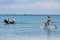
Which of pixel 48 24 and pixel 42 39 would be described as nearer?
pixel 42 39

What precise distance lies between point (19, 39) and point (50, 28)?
926 centimetres

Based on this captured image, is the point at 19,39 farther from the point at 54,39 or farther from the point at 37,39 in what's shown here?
the point at 54,39

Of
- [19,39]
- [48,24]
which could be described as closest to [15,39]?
[19,39]

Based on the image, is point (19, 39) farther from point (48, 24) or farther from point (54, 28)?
point (54, 28)

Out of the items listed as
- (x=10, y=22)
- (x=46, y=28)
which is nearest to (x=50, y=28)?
(x=46, y=28)

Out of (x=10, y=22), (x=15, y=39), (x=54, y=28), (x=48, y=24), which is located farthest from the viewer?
(x=10, y=22)

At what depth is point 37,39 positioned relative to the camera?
63.5ft

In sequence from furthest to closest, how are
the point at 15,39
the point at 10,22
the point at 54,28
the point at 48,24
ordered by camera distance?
the point at 10,22 < the point at 54,28 < the point at 48,24 < the point at 15,39

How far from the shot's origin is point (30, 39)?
1931cm

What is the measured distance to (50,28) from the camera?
92.1 feet

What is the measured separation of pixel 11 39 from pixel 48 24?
821 centimetres

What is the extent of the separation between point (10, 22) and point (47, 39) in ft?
61.9

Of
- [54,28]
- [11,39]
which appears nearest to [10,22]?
[54,28]

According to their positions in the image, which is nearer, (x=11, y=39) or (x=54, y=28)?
(x=11, y=39)
